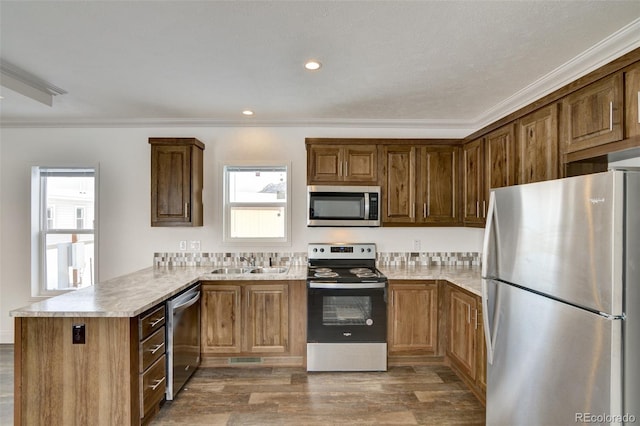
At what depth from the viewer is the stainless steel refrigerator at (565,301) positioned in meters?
1.30

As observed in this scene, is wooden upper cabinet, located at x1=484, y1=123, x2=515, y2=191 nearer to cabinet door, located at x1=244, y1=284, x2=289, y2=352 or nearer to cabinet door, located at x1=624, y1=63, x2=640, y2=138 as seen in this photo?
cabinet door, located at x1=624, y1=63, x2=640, y2=138

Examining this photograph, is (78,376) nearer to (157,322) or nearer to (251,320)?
(157,322)

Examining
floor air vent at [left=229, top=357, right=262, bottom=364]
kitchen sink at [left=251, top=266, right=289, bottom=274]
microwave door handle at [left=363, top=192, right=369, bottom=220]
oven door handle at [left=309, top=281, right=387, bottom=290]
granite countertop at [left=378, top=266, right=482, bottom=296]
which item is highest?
microwave door handle at [left=363, top=192, right=369, bottom=220]

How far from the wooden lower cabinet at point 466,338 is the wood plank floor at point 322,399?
14cm

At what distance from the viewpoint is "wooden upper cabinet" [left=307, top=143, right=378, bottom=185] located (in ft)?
11.6

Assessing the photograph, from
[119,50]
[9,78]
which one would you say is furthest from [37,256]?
[119,50]

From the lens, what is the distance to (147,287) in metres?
2.66

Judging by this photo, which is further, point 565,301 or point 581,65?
point 581,65

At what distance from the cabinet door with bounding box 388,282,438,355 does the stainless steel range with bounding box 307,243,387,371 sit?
156 millimetres

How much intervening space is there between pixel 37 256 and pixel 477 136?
16.5 feet

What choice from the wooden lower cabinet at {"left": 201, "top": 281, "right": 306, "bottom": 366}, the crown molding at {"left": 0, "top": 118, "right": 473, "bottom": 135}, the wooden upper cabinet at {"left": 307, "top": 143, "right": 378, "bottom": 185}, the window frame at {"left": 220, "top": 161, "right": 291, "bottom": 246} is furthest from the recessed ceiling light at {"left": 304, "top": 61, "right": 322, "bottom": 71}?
the wooden lower cabinet at {"left": 201, "top": 281, "right": 306, "bottom": 366}

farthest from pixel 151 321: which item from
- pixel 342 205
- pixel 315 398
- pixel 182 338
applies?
pixel 342 205

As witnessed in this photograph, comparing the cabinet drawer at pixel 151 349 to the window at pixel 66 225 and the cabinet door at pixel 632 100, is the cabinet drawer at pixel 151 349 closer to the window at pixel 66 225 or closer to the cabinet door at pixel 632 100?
the window at pixel 66 225

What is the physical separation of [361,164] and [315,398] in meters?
2.28
